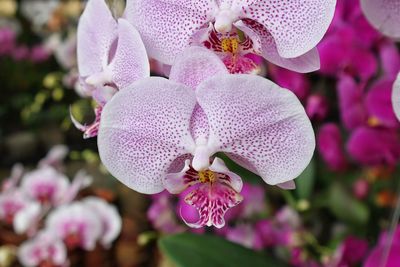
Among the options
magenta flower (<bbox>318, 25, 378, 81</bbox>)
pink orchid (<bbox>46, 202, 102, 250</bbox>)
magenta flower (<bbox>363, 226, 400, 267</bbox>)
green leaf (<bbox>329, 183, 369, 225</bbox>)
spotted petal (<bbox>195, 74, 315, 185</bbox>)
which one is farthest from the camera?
pink orchid (<bbox>46, 202, 102, 250</bbox>)

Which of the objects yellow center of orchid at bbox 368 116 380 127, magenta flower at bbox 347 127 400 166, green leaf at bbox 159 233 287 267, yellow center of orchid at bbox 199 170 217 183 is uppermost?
yellow center of orchid at bbox 199 170 217 183

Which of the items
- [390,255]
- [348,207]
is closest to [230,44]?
[390,255]

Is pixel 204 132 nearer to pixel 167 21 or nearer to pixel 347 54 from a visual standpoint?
pixel 167 21

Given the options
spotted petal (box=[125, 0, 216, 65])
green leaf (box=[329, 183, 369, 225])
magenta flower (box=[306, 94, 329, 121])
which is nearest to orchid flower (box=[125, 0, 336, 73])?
spotted petal (box=[125, 0, 216, 65])

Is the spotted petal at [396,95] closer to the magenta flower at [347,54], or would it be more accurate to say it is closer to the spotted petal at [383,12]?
the spotted petal at [383,12]

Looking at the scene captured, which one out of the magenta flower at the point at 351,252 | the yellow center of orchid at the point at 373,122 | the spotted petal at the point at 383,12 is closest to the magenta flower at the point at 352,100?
the yellow center of orchid at the point at 373,122

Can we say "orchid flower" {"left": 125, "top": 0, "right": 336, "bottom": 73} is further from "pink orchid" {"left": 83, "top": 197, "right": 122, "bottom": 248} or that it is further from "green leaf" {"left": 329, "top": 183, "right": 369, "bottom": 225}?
"pink orchid" {"left": 83, "top": 197, "right": 122, "bottom": 248}
